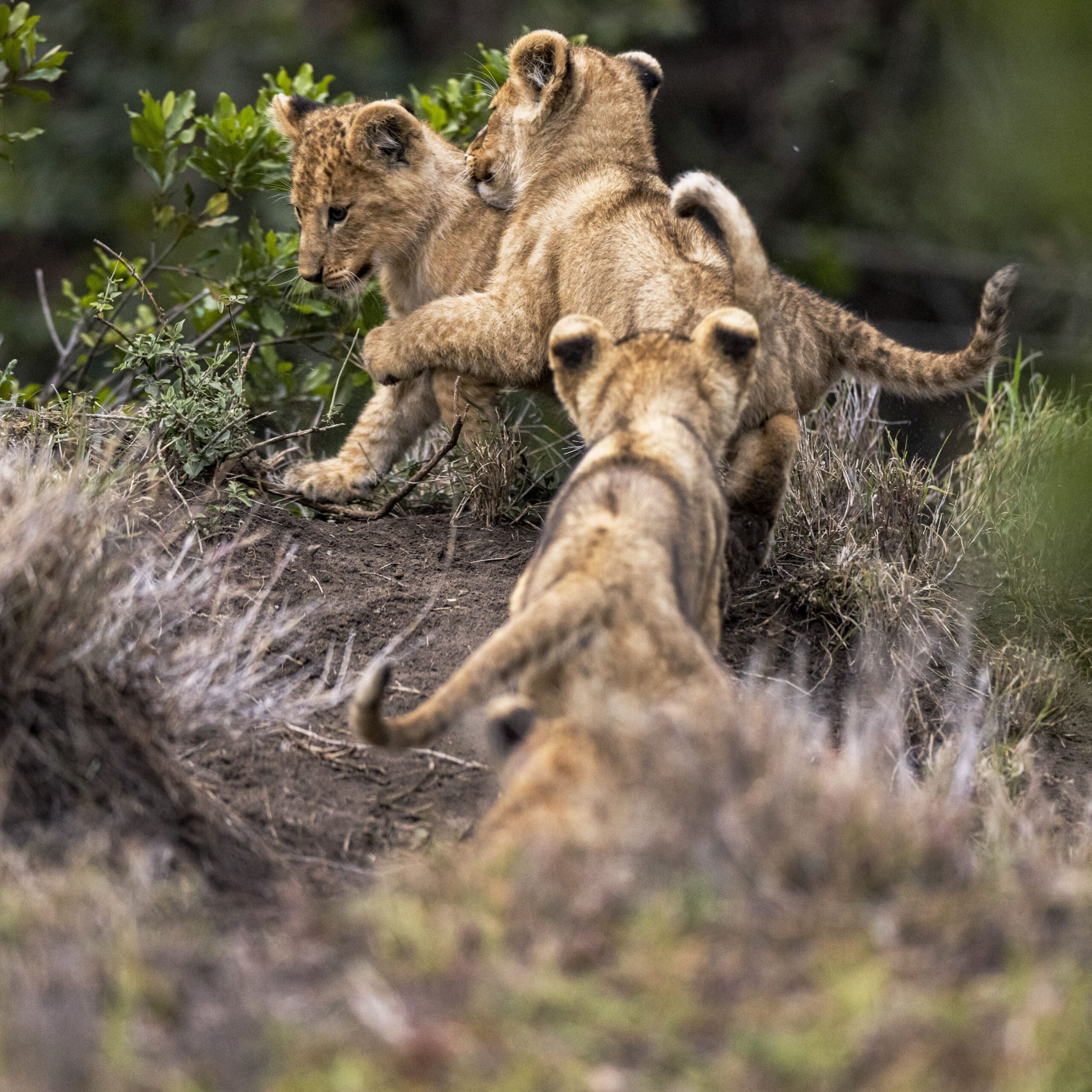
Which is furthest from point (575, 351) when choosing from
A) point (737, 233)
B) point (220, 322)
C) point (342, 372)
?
point (220, 322)

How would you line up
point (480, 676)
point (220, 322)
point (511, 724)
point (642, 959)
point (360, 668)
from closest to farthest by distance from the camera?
point (642, 959), point (480, 676), point (511, 724), point (360, 668), point (220, 322)

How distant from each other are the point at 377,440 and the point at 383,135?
1.21 m

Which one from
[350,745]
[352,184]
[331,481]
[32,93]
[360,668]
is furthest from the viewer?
[331,481]

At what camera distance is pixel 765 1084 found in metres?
2.16

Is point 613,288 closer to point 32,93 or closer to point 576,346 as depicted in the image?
point 576,346

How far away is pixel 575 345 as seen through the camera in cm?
402

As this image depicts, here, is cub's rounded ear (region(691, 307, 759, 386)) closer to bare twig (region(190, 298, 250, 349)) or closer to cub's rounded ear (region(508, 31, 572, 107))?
cub's rounded ear (region(508, 31, 572, 107))

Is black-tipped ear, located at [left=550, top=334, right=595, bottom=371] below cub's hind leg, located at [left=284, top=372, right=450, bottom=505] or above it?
above

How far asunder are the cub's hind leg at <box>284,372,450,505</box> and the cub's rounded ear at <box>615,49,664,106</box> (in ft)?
4.91

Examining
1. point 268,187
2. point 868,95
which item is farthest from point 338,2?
point 268,187

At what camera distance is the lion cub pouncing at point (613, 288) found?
4934 mm

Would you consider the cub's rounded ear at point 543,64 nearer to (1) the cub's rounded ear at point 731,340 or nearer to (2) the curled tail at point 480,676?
(1) the cub's rounded ear at point 731,340

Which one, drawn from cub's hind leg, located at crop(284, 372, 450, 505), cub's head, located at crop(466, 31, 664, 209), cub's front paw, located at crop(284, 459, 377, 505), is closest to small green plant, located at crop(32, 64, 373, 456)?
cub's hind leg, located at crop(284, 372, 450, 505)

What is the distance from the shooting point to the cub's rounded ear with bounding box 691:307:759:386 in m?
4.00
